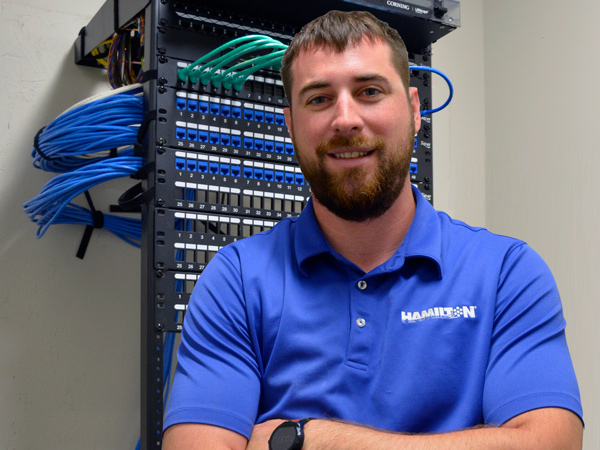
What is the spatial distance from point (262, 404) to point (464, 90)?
1791 millimetres

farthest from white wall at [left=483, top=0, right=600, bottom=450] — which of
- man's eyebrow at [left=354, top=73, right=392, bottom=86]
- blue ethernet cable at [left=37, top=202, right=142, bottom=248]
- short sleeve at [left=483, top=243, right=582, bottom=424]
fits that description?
blue ethernet cable at [left=37, top=202, right=142, bottom=248]

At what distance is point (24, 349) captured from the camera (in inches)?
72.9

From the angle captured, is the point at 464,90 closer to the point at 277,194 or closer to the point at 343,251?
the point at 277,194

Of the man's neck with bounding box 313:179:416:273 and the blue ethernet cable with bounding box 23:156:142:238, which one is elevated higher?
the blue ethernet cable with bounding box 23:156:142:238

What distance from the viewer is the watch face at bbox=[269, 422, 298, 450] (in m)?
1.06

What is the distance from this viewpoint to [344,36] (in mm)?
1322

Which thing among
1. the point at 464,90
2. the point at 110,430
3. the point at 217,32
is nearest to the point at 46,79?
the point at 217,32

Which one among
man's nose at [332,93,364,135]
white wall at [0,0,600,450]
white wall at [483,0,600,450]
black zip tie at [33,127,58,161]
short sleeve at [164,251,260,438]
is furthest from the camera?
white wall at [483,0,600,450]

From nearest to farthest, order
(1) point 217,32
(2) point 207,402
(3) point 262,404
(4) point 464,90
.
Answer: (2) point 207,402 → (3) point 262,404 → (1) point 217,32 → (4) point 464,90

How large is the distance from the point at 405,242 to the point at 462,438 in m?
0.40

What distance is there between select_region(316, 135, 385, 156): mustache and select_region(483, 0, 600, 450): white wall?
1.22 m

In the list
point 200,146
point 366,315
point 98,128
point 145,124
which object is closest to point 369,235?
point 366,315

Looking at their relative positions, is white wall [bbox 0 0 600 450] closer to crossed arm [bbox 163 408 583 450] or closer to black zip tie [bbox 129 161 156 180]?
black zip tie [bbox 129 161 156 180]

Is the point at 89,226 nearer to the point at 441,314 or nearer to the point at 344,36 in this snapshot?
the point at 344,36
